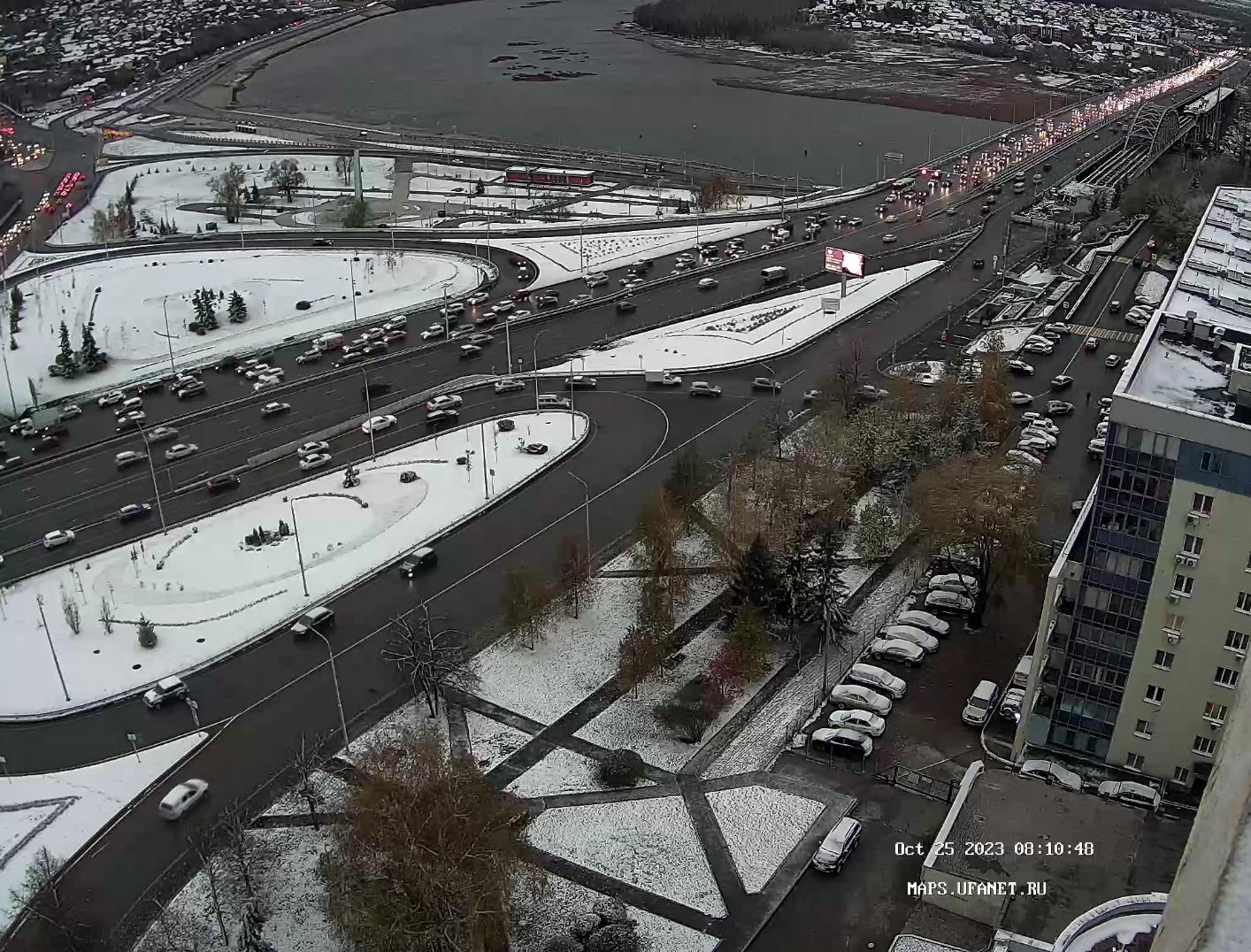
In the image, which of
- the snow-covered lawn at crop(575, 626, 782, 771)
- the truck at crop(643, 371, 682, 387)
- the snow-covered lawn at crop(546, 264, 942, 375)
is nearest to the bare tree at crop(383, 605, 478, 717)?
the snow-covered lawn at crop(575, 626, 782, 771)

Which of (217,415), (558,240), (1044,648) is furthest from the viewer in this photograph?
(558,240)

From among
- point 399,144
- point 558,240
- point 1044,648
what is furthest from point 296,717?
point 399,144

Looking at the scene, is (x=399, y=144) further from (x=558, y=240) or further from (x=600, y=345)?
(x=600, y=345)

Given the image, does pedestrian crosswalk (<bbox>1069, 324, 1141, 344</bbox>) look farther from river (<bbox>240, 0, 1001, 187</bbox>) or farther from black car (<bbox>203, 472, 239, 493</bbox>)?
black car (<bbox>203, 472, 239, 493</bbox>)

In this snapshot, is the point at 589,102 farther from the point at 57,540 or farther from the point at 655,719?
the point at 655,719

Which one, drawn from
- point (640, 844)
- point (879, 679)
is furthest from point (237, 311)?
point (640, 844)

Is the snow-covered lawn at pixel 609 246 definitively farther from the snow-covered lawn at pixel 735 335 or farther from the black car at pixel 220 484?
the black car at pixel 220 484
